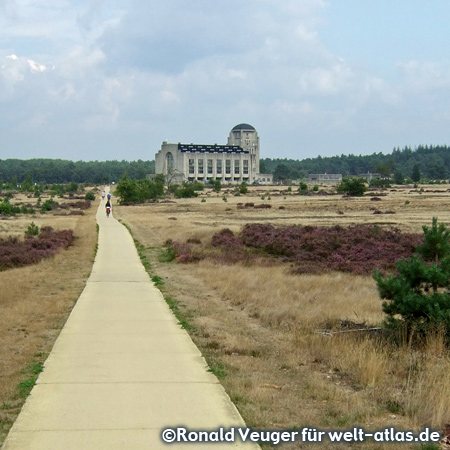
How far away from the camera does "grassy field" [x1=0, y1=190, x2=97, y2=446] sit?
806cm

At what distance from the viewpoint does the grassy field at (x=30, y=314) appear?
8062mm

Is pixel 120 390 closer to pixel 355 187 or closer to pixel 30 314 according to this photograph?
pixel 30 314

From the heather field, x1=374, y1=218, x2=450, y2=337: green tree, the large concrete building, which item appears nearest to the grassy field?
the heather field

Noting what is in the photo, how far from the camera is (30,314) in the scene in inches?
529

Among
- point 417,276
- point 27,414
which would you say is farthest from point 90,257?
point 27,414

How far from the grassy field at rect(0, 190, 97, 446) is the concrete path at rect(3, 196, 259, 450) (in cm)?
23

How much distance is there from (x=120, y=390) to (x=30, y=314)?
639 centimetres

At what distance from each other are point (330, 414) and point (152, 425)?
2107 mm

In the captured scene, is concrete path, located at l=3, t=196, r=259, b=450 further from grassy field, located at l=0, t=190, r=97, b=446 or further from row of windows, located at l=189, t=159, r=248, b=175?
row of windows, located at l=189, t=159, r=248, b=175

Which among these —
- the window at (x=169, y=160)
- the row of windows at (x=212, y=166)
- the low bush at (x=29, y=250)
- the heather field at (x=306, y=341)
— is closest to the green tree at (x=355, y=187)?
the low bush at (x=29, y=250)

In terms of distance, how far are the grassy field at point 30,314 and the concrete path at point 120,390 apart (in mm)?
231

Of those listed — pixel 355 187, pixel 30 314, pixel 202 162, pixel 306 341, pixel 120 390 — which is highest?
pixel 202 162

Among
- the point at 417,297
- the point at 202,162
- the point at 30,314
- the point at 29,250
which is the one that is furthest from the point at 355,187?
the point at 202,162

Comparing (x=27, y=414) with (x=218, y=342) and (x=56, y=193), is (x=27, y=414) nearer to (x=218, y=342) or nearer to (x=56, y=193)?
(x=218, y=342)
